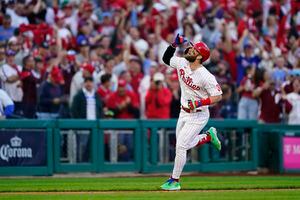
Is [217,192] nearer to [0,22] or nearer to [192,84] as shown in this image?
[192,84]

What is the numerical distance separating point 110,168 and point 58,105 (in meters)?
1.92

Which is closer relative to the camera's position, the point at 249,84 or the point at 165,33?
the point at 249,84

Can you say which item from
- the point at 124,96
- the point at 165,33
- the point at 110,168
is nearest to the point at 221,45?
the point at 165,33

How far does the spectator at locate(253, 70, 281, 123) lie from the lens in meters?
20.6

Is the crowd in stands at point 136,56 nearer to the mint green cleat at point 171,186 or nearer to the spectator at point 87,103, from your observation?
the spectator at point 87,103

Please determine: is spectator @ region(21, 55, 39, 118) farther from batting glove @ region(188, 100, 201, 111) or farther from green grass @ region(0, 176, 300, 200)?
batting glove @ region(188, 100, 201, 111)

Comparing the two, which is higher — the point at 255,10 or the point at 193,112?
the point at 255,10

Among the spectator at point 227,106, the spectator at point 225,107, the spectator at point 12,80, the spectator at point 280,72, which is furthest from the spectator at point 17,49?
the spectator at point 280,72

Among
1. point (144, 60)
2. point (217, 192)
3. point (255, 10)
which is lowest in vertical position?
point (217, 192)

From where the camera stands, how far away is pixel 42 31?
21047 mm

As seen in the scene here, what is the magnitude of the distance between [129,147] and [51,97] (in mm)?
1931

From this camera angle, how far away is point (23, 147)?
17625 mm

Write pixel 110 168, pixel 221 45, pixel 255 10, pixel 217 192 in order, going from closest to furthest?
pixel 217 192 < pixel 110 168 < pixel 221 45 < pixel 255 10

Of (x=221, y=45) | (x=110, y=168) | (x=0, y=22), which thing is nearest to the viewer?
(x=110, y=168)
